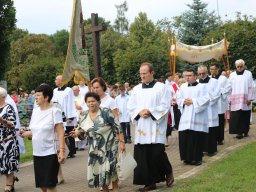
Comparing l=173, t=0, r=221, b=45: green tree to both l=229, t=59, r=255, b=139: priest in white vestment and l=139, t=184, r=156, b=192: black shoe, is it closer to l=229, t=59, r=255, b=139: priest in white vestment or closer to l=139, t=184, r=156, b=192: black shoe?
l=229, t=59, r=255, b=139: priest in white vestment

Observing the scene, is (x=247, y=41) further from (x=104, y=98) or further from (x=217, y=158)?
(x=104, y=98)

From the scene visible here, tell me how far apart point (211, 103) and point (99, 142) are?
467cm

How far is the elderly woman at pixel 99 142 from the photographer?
717 cm

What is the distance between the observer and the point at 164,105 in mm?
8211

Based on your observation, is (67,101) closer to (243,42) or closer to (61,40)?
(243,42)

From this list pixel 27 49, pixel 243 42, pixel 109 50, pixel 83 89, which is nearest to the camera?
pixel 83 89

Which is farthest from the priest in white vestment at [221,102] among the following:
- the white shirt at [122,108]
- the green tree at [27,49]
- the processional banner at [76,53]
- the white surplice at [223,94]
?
the green tree at [27,49]

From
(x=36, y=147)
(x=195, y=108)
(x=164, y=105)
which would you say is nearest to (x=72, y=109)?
(x=195, y=108)

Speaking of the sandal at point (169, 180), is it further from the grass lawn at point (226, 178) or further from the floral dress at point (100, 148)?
the floral dress at point (100, 148)

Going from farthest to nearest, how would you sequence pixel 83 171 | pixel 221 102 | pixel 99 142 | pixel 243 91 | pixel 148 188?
pixel 243 91 → pixel 221 102 → pixel 83 171 → pixel 148 188 → pixel 99 142

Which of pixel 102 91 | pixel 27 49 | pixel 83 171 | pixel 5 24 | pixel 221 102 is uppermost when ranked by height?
pixel 27 49

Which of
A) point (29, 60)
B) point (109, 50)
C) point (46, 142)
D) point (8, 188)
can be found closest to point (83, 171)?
point (8, 188)

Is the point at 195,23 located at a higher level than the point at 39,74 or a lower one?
higher

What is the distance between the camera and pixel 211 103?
11.2 metres
